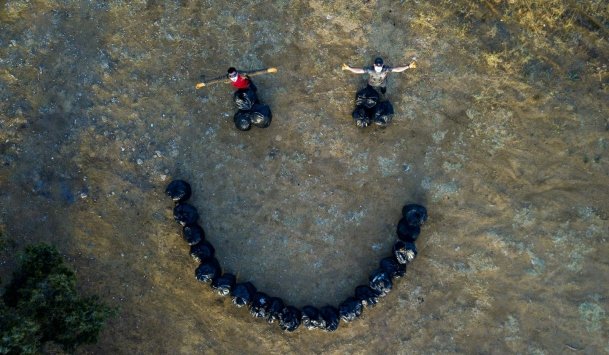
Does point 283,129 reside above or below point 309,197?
above

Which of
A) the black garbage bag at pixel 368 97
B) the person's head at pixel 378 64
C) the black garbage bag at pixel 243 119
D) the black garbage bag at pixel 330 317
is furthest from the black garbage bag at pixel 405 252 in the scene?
the black garbage bag at pixel 243 119

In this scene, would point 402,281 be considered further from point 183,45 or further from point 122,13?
point 122,13

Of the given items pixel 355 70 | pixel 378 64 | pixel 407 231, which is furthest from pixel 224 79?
pixel 407 231

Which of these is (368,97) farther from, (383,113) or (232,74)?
(232,74)

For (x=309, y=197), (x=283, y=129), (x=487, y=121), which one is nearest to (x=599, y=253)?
(x=487, y=121)

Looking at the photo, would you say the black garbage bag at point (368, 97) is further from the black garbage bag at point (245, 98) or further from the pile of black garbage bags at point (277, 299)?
the pile of black garbage bags at point (277, 299)
